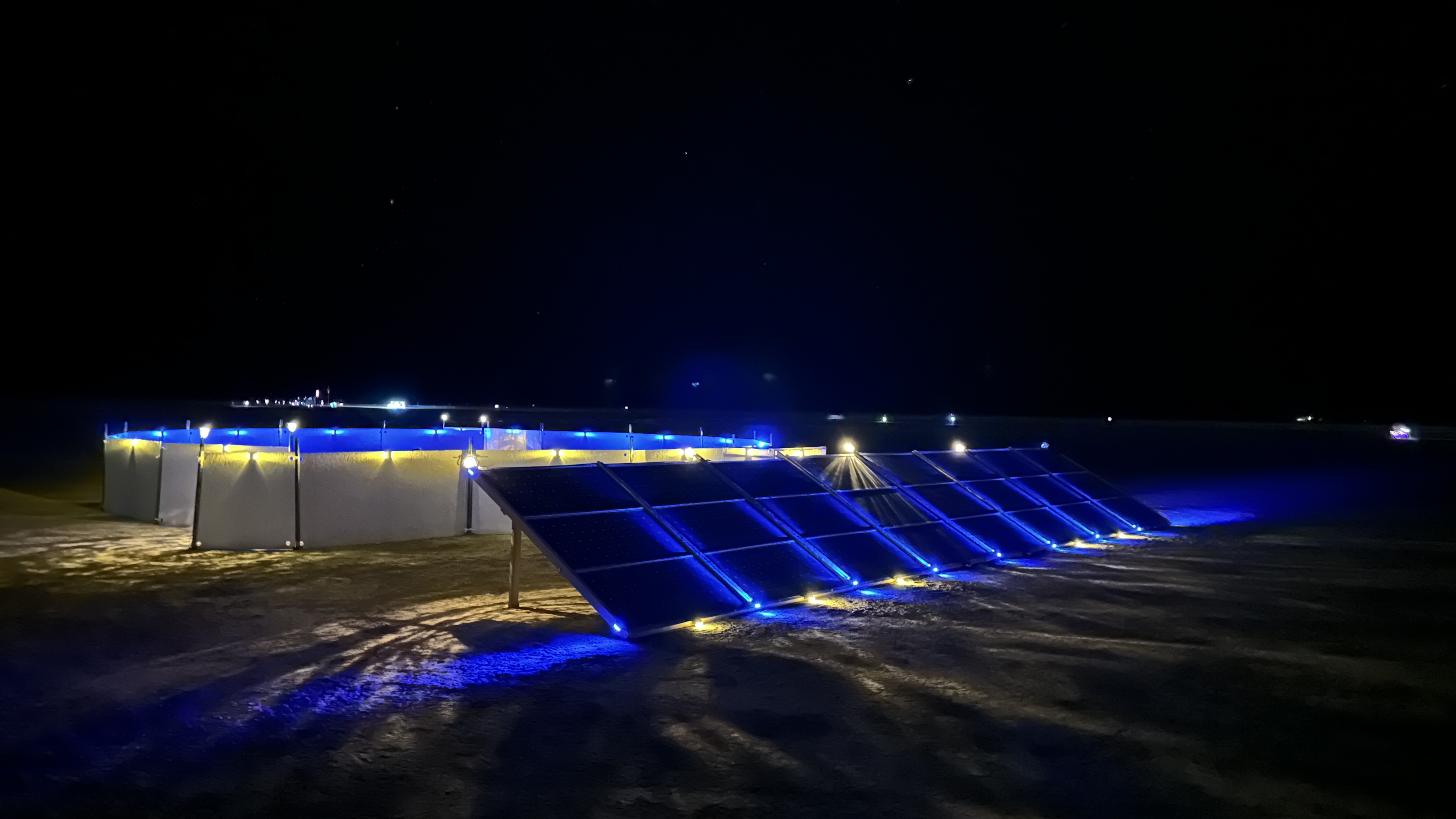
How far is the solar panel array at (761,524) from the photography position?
30.1 ft

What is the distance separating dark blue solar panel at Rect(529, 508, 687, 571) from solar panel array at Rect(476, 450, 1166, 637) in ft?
0.06

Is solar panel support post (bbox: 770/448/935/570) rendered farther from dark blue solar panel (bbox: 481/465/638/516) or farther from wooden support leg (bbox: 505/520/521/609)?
wooden support leg (bbox: 505/520/521/609)

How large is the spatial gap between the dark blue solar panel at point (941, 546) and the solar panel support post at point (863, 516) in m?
0.08

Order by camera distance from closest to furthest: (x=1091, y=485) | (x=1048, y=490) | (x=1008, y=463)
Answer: (x=1048, y=490) < (x=1008, y=463) < (x=1091, y=485)

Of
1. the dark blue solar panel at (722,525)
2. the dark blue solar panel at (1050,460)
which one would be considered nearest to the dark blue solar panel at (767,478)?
the dark blue solar panel at (722,525)

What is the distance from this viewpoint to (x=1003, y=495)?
1542cm

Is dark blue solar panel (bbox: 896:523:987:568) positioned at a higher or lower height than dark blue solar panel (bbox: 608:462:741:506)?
lower

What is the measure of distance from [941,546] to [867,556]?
1623 mm

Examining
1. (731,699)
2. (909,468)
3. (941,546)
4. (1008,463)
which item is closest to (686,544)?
(731,699)

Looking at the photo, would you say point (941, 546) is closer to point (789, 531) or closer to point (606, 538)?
point (789, 531)

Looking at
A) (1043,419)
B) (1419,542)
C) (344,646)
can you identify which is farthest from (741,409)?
(344,646)

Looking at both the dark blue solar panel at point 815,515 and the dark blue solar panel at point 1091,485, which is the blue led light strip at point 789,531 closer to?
the dark blue solar panel at point 815,515

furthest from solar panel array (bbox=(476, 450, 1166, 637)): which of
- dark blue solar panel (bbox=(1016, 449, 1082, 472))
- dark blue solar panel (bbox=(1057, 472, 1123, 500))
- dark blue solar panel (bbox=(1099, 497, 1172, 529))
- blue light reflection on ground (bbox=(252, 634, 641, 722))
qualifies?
dark blue solar panel (bbox=(1016, 449, 1082, 472))

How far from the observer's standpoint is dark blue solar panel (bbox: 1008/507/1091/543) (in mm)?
14711
